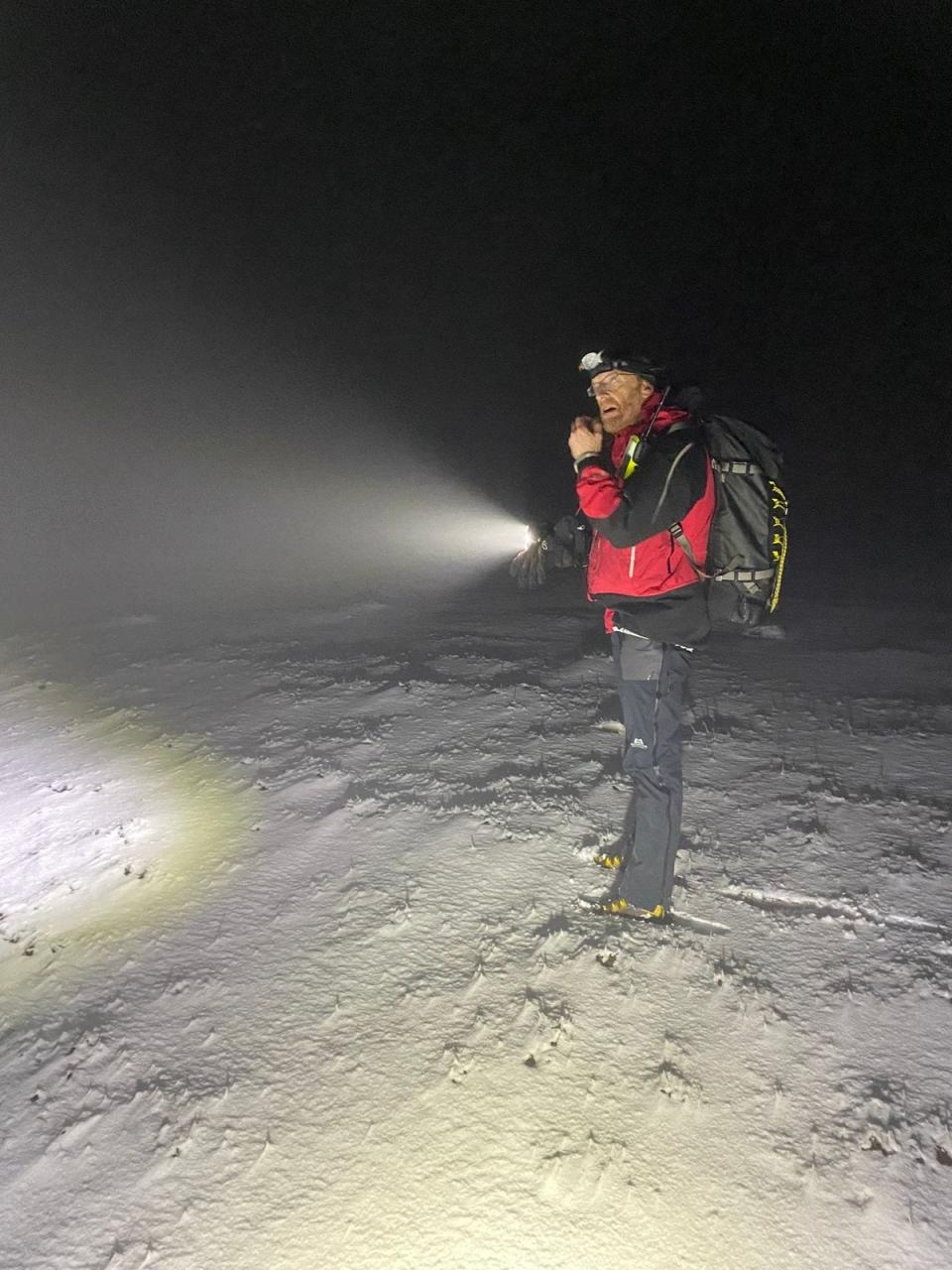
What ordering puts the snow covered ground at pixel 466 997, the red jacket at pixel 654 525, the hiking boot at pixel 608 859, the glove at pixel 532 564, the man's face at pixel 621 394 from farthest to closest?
the glove at pixel 532 564
the hiking boot at pixel 608 859
the man's face at pixel 621 394
the red jacket at pixel 654 525
the snow covered ground at pixel 466 997

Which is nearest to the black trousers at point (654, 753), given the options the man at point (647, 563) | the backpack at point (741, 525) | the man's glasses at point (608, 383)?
the man at point (647, 563)

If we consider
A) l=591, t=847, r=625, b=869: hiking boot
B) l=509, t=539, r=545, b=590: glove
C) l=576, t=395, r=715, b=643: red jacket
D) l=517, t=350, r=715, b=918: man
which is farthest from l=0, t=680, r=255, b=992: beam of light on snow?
l=576, t=395, r=715, b=643: red jacket

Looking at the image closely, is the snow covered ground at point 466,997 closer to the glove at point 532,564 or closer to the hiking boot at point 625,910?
the hiking boot at point 625,910

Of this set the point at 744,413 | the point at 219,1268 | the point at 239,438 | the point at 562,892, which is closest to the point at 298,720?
the point at 562,892

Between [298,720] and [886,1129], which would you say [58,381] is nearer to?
[298,720]

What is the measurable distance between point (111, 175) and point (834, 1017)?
58149 millimetres

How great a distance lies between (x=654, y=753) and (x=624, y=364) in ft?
5.78

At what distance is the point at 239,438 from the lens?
30.8m

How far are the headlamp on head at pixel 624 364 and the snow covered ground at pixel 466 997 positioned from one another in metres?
2.46

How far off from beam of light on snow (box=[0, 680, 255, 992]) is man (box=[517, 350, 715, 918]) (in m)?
2.33

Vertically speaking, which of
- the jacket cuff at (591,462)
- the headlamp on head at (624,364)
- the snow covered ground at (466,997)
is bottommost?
the snow covered ground at (466,997)

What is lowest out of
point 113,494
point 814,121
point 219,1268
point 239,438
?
point 219,1268

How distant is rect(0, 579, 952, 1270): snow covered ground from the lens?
90.4 inches

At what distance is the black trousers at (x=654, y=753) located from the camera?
3.49m
